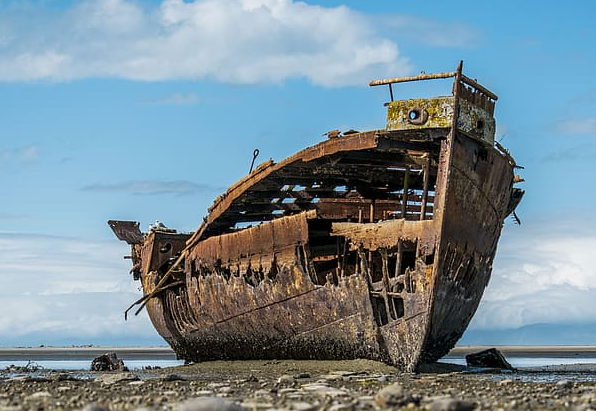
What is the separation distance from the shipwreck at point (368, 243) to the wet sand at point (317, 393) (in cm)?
105

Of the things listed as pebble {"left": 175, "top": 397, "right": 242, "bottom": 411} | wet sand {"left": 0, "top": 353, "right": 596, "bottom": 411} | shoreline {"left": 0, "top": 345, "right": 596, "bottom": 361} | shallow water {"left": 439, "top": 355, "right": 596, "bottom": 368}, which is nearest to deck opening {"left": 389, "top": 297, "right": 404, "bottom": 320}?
wet sand {"left": 0, "top": 353, "right": 596, "bottom": 411}

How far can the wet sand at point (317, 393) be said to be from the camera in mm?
8586

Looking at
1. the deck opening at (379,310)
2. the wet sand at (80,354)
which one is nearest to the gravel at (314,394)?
the deck opening at (379,310)

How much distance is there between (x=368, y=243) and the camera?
53.4 feet

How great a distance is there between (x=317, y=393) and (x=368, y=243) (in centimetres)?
599

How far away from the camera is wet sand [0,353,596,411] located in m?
8.59

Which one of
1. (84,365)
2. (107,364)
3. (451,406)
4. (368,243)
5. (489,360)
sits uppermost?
(368,243)

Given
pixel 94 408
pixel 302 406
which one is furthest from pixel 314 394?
pixel 94 408

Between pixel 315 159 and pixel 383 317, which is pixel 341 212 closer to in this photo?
pixel 315 159

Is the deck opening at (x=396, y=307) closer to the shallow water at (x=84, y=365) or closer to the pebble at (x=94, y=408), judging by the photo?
the pebble at (x=94, y=408)

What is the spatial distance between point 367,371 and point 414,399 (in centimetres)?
662

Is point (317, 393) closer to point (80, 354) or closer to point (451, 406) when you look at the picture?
point (451, 406)

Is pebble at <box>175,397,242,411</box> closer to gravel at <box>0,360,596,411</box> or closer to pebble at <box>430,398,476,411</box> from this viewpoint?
gravel at <box>0,360,596,411</box>

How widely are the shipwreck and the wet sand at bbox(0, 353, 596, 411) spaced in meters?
1.05
